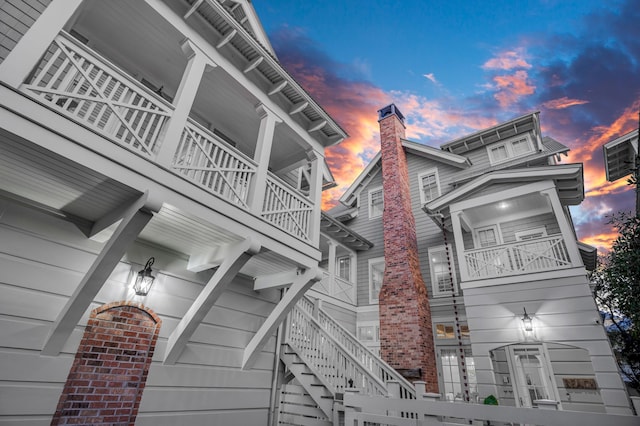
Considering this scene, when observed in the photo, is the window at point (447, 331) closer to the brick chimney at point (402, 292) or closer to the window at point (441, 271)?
the brick chimney at point (402, 292)

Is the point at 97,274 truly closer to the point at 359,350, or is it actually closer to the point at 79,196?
the point at 79,196

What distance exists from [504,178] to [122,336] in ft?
32.2

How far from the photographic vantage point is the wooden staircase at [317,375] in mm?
5695

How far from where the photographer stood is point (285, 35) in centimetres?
2433

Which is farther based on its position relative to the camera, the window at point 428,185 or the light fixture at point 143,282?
the window at point 428,185

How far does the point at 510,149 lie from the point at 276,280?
36.5 ft

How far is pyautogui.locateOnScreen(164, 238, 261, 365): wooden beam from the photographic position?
4.02 m

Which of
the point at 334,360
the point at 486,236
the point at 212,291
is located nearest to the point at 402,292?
the point at 486,236

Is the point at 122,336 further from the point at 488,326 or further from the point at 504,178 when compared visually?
the point at 504,178

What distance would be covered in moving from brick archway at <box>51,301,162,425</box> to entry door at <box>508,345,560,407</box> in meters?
9.08

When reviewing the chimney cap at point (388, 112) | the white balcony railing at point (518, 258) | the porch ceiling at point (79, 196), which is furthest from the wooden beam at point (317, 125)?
the chimney cap at point (388, 112)

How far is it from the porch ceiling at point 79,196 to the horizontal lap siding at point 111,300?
18cm

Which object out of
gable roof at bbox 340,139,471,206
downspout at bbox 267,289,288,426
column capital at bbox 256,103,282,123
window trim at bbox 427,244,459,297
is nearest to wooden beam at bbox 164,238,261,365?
downspout at bbox 267,289,288,426

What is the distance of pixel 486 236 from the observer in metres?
10.5
